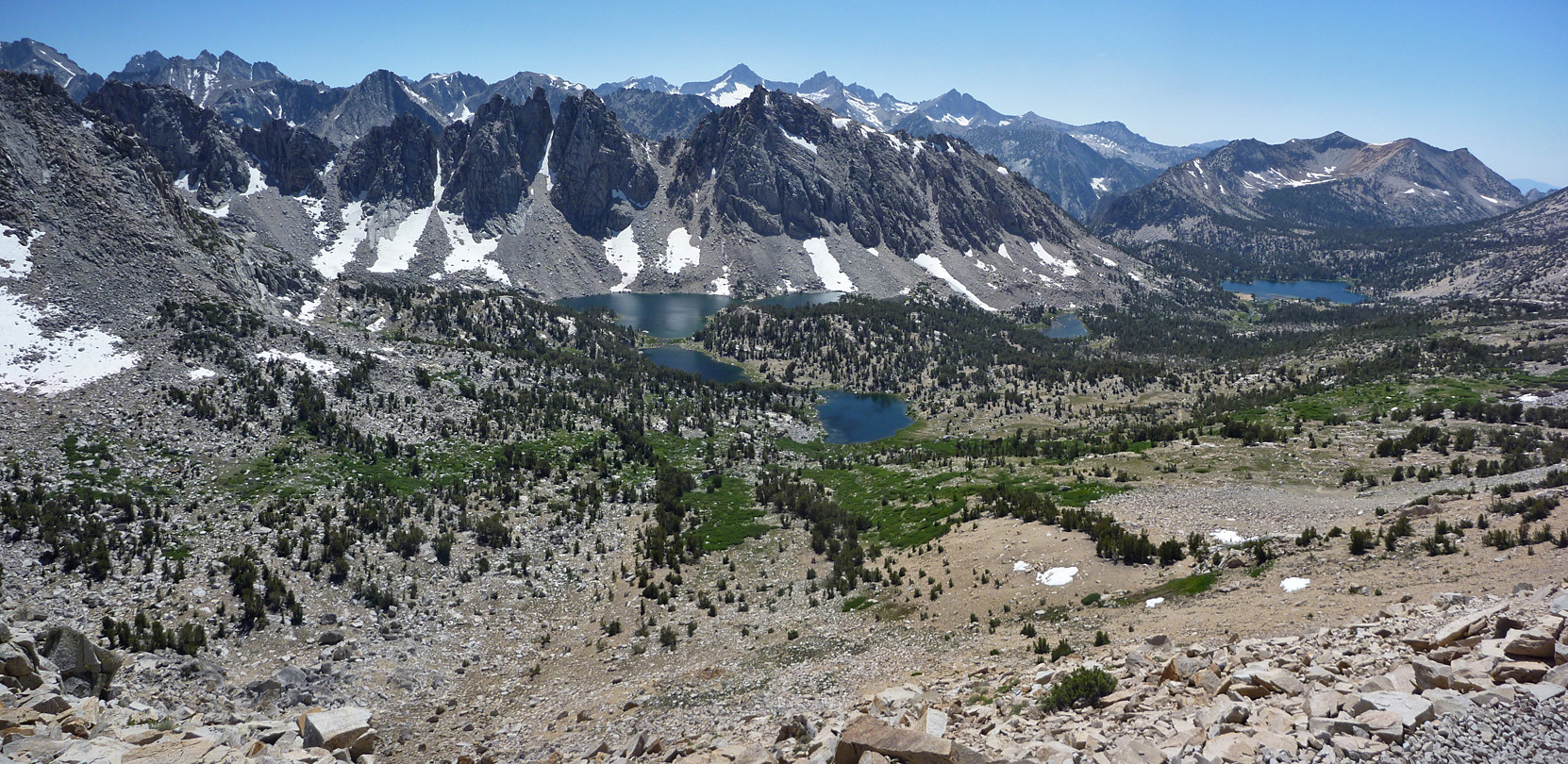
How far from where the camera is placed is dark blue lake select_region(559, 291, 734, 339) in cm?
14500

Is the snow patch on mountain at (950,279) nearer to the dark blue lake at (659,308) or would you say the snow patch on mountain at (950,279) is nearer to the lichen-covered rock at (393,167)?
the dark blue lake at (659,308)

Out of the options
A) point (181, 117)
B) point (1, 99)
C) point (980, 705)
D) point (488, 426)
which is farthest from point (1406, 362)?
point (181, 117)

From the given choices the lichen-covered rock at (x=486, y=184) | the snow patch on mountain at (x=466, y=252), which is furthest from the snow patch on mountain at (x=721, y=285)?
the lichen-covered rock at (x=486, y=184)

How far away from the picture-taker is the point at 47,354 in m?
51.4

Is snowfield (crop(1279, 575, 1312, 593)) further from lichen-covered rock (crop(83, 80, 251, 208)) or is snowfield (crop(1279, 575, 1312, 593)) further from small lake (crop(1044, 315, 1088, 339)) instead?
lichen-covered rock (crop(83, 80, 251, 208))

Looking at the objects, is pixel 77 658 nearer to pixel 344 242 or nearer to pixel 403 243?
pixel 403 243

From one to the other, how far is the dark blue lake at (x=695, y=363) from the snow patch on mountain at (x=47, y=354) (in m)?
65.1

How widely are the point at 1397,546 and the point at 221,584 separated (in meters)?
49.3

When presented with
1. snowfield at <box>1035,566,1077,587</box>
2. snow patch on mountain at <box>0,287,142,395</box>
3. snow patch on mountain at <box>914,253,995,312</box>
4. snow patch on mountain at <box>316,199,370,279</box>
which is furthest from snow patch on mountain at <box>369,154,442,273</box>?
snowfield at <box>1035,566,1077,587</box>

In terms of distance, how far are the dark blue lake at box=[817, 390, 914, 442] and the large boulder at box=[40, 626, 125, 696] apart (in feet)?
223

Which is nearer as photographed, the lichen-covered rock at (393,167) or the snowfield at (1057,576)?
the snowfield at (1057,576)

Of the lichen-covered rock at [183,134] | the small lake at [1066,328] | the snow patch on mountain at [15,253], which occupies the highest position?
the lichen-covered rock at [183,134]

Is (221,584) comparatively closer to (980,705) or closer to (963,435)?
(980,705)

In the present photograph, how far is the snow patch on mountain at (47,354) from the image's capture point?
48688 millimetres
